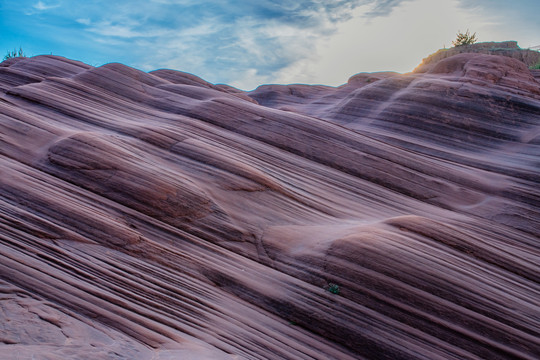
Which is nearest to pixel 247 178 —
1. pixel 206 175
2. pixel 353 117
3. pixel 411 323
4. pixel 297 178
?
pixel 206 175

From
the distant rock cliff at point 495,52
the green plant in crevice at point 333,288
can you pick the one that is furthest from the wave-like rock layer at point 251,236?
the distant rock cliff at point 495,52

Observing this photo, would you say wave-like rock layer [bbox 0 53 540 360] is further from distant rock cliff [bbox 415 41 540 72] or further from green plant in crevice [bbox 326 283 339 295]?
distant rock cliff [bbox 415 41 540 72]

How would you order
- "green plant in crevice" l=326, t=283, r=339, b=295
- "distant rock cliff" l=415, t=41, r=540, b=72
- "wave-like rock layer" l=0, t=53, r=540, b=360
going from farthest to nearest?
"distant rock cliff" l=415, t=41, r=540, b=72, "green plant in crevice" l=326, t=283, r=339, b=295, "wave-like rock layer" l=0, t=53, r=540, b=360

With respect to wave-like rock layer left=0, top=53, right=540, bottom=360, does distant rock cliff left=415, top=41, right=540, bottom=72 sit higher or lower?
higher

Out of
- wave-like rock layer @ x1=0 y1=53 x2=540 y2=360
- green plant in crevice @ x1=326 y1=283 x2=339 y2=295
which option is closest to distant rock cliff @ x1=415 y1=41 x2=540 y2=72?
wave-like rock layer @ x1=0 y1=53 x2=540 y2=360

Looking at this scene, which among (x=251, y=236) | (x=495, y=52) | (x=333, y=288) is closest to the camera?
(x=333, y=288)

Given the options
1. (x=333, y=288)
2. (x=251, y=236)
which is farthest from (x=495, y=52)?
(x=333, y=288)

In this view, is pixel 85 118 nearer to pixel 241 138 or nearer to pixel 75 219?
pixel 241 138

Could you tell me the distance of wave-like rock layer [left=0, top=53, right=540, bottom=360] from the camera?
5043 mm

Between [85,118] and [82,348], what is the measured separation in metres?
8.56

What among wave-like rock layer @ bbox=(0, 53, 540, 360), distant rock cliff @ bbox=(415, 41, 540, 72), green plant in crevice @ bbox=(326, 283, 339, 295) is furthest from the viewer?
distant rock cliff @ bbox=(415, 41, 540, 72)

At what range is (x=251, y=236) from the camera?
7645 mm

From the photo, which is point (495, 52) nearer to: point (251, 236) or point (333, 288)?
point (251, 236)

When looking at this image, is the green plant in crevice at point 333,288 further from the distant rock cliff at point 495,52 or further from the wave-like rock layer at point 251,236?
the distant rock cliff at point 495,52
